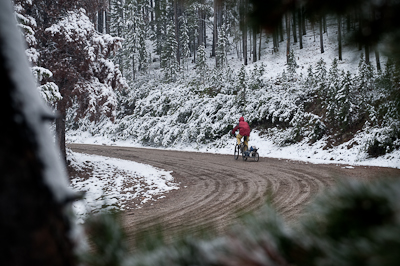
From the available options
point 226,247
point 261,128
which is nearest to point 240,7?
point 226,247

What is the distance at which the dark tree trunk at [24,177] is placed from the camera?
0.59 m

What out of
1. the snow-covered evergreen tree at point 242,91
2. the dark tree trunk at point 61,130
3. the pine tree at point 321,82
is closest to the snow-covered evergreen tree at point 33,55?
the dark tree trunk at point 61,130

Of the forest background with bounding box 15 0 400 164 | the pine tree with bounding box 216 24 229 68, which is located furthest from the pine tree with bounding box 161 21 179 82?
the pine tree with bounding box 216 24 229 68

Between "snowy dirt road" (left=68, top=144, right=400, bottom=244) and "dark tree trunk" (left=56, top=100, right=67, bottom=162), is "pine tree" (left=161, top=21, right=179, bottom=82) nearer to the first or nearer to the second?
"dark tree trunk" (left=56, top=100, right=67, bottom=162)

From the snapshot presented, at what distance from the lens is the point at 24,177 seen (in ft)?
2.08

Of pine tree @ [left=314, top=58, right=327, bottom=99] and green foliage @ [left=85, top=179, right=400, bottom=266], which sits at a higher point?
pine tree @ [left=314, top=58, right=327, bottom=99]

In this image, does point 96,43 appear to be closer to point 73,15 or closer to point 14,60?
point 73,15

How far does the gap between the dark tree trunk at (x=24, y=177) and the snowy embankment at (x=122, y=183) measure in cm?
490

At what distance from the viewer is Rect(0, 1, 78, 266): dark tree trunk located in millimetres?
594

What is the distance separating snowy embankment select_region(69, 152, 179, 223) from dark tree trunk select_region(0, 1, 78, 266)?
16.1 feet

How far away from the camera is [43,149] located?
0.69m

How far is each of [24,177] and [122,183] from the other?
325 inches

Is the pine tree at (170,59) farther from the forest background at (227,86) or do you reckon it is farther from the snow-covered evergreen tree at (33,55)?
the snow-covered evergreen tree at (33,55)

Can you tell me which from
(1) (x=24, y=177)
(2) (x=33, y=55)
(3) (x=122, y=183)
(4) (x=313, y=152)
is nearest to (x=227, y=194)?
(3) (x=122, y=183)
